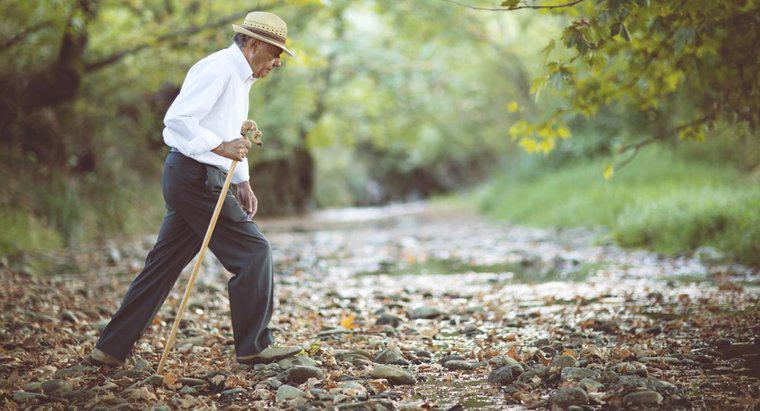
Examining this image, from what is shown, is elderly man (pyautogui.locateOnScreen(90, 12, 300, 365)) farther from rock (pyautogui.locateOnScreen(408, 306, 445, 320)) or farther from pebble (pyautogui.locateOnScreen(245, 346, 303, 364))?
rock (pyautogui.locateOnScreen(408, 306, 445, 320))

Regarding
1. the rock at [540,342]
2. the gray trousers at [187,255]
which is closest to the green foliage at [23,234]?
the gray trousers at [187,255]

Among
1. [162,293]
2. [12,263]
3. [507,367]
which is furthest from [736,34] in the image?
[12,263]

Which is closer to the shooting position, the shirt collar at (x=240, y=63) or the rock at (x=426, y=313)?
the shirt collar at (x=240, y=63)

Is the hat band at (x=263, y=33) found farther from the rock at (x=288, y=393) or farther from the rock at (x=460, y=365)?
the rock at (x=460, y=365)

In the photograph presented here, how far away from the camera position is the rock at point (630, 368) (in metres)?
4.17

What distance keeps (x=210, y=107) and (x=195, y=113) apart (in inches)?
4.0

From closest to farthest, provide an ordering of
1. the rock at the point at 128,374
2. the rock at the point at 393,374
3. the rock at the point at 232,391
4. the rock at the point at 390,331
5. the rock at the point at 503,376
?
the rock at the point at 232,391, the rock at the point at 503,376, the rock at the point at 393,374, the rock at the point at 128,374, the rock at the point at 390,331

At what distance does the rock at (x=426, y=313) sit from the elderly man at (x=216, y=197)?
1922mm

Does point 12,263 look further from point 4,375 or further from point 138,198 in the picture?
point 138,198

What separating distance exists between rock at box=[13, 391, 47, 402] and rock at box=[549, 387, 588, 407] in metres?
2.86

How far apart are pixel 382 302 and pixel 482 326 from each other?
159cm

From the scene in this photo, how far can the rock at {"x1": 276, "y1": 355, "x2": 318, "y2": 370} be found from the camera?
457cm

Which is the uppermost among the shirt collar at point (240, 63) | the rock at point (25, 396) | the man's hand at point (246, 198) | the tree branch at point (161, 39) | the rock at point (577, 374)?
the tree branch at point (161, 39)

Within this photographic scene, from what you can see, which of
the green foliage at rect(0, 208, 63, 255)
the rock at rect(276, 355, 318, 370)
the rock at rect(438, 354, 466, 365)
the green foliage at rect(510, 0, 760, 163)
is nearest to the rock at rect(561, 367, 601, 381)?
the rock at rect(438, 354, 466, 365)
